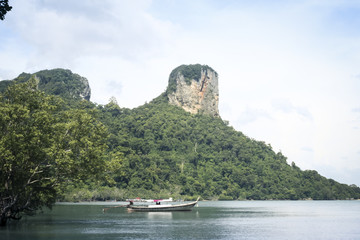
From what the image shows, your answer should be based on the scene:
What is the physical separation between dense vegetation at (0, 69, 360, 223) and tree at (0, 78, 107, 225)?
0.33ft

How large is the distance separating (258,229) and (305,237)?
7.47 metres

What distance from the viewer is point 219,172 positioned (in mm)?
157750

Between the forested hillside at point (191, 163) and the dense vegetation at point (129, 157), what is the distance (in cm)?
39

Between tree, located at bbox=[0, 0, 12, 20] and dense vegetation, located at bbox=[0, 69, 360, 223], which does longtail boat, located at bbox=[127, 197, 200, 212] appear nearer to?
dense vegetation, located at bbox=[0, 69, 360, 223]

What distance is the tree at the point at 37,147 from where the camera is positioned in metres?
37.2

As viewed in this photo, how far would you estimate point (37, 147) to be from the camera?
38000mm

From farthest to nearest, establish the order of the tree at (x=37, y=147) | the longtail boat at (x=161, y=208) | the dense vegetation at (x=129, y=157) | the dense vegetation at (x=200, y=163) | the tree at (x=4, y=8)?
1. the dense vegetation at (x=200, y=163)
2. the longtail boat at (x=161, y=208)
3. the dense vegetation at (x=129, y=157)
4. the tree at (x=37, y=147)
5. the tree at (x=4, y=8)

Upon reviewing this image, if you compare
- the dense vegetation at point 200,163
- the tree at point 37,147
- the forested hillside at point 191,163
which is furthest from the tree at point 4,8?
the dense vegetation at point 200,163

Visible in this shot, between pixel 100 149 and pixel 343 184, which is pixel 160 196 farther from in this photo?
pixel 343 184

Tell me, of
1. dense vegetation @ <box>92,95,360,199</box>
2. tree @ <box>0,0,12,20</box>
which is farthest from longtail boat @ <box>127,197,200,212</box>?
tree @ <box>0,0,12,20</box>

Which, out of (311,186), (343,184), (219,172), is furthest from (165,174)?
(343,184)

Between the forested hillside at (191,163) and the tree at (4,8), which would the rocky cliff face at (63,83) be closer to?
the forested hillside at (191,163)

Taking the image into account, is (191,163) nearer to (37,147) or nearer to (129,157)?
(129,157)

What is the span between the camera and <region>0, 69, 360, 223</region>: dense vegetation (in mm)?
39156
